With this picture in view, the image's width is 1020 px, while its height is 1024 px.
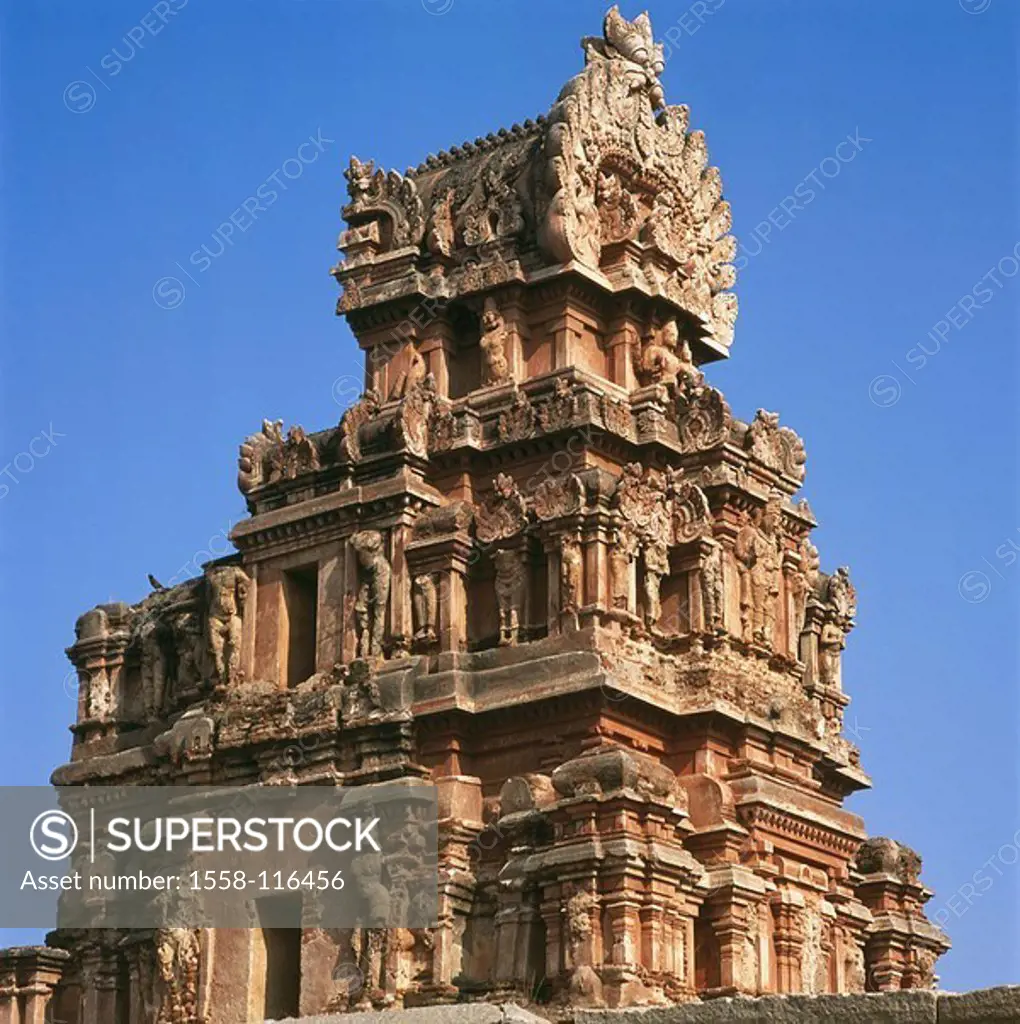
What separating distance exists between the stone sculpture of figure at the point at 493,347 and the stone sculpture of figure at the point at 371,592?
10.4ft

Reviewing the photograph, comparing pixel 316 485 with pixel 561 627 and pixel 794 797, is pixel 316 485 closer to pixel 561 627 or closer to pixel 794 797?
pixel 561 627

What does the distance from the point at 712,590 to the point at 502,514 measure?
10.3 ft

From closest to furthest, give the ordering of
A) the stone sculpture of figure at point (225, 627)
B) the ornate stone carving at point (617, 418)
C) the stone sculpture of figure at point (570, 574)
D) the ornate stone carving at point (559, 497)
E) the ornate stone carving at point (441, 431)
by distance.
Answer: the stone sculpture of figure at point (570, 574) → the ornate stone carving at point (559, 497) → the ornate stone carving at point (617, 418) → the ornate stone carving at point (441, 431) → the stone sculpture of figure at point (225, 627)

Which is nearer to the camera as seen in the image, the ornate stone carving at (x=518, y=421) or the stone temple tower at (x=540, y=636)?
the stone temple tower at (x=540, y=636)

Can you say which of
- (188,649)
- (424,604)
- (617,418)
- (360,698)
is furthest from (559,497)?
(188,649)

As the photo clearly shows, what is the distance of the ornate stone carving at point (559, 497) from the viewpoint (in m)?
30.0

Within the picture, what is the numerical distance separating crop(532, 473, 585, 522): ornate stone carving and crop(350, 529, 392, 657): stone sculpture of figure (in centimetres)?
245

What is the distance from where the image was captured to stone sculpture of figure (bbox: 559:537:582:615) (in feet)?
97.6

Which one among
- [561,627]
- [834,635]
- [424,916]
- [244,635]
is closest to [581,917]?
[424,916]

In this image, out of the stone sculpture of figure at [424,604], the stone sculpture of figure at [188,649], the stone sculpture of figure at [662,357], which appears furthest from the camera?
the stone sculpture of figure at [662,357]

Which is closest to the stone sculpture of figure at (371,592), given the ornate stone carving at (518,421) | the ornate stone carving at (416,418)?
the ornate stone carving at (416,418)

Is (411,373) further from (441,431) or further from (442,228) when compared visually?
(442,228)

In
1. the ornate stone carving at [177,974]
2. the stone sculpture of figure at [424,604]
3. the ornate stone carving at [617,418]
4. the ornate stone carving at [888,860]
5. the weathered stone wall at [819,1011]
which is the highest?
the ornate stone carving at [617,418]

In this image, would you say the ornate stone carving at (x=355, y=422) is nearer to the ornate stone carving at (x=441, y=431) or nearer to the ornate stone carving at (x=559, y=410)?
the ornate stone carving at (x=441, y=431)
